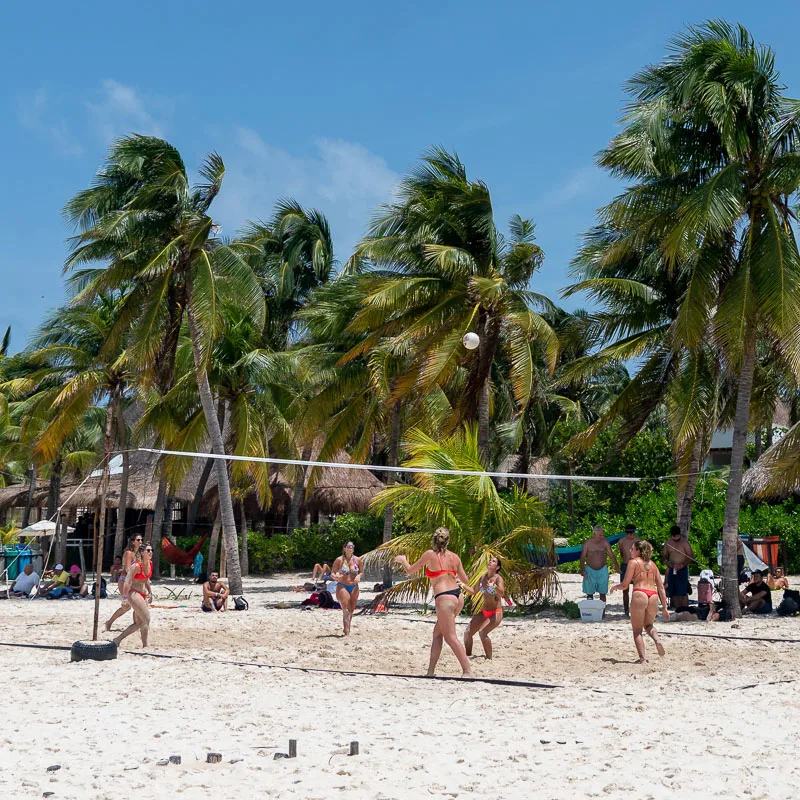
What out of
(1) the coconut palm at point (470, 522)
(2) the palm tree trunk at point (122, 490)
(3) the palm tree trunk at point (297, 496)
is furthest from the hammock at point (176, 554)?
(1) the coconut palm at point (470, 522)

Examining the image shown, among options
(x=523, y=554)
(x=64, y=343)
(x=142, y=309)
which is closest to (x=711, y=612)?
(x=523, y=554)

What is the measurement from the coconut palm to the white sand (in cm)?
232

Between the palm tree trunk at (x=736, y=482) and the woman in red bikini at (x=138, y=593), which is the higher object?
the palm tree trunk at (x=736, y=482)

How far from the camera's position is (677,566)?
13.2 meters

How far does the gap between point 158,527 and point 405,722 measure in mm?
17155

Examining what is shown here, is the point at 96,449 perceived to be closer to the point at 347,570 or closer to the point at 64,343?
the point at 64,343

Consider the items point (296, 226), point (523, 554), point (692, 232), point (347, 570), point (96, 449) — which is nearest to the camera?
point (347, 570)

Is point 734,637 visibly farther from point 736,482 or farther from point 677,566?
point 736,482

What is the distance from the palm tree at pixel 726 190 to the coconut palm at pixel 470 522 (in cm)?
271

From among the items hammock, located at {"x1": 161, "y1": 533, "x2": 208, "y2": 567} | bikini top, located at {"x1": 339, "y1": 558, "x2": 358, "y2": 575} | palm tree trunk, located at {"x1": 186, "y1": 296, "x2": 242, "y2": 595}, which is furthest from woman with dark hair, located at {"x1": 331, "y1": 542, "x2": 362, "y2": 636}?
hammock, located at {"x1": 161, "y1": 533, "x2": 208, "y2": 567}

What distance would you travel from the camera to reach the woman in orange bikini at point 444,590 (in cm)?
822

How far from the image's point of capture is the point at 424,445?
13945 millimetres

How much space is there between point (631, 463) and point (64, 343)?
49.3 ft

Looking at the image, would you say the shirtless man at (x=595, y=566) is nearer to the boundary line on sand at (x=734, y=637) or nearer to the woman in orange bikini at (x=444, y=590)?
the boundary line on sand at (x=734, y=637)
